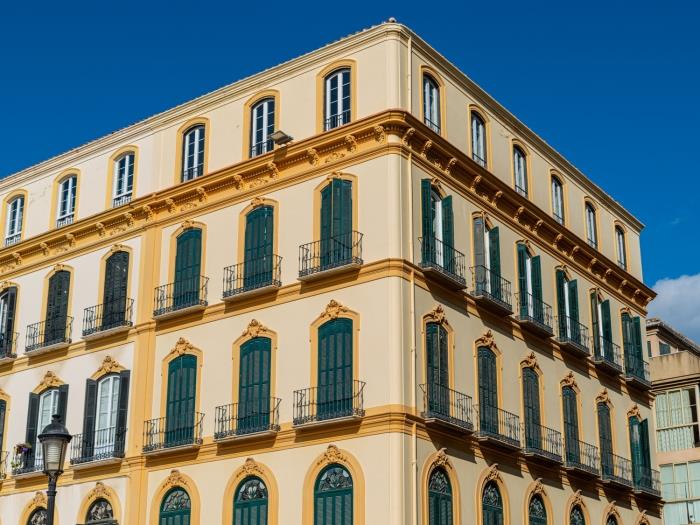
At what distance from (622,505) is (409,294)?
596 inches

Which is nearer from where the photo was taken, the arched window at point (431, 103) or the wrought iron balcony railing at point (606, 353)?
the arched window at point (431, 103)

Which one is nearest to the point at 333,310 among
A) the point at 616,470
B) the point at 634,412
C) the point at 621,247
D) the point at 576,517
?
the point at 576,517

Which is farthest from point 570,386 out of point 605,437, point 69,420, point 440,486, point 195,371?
point 69,420

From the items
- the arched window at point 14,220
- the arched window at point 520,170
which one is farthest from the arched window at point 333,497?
the arched window at point 14,220

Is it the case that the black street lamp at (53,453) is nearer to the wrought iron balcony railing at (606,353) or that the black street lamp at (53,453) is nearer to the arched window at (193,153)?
the arched window at (193,153)

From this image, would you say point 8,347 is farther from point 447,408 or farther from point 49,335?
point 447,408

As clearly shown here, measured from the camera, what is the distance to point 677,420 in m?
54.5

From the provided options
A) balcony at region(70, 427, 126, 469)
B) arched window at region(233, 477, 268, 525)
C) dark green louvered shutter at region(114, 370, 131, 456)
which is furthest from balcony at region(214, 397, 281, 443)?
balcony at region(70, 427, 126, 469)

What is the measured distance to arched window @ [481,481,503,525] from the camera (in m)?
33.9

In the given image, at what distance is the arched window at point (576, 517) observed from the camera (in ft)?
126

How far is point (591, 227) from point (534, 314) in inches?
330

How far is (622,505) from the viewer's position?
4203 cm

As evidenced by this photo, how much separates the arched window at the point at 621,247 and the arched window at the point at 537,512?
14213 mm

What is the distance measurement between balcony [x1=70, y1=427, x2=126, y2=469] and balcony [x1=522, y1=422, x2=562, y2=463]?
13369 millimetres
